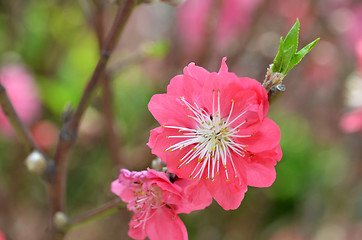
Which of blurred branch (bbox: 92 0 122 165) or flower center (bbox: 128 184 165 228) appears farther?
blurred branch (bbox: 92 0 122 165)

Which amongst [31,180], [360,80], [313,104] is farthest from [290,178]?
[31,180]

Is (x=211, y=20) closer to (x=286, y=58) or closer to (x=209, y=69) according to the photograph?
(x=209, y=69)

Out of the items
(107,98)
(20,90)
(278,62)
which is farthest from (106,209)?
(20,90)

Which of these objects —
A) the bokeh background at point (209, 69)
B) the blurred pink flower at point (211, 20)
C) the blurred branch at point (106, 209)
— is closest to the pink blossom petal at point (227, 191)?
→ the blurred branch at point (106, 209)

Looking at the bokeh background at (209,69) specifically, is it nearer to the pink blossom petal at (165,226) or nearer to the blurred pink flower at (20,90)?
the blurred pink flower at (20,90)

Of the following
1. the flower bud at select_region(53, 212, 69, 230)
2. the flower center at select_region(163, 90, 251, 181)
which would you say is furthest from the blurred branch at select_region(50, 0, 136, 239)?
the flower center at select_region(163, 90, 251, 181)

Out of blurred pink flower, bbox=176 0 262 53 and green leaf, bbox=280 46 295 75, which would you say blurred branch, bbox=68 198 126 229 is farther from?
blurred pink flower, bbox=176 0 262 53
